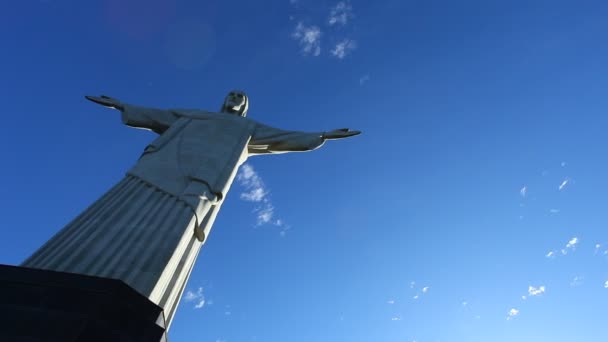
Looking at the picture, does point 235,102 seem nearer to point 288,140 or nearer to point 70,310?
point 288,140

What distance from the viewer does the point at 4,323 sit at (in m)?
4.32

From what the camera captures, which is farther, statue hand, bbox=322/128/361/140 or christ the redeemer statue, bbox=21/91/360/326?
statue hand, bbox=322/128/361/140

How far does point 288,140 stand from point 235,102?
2075 millimetres

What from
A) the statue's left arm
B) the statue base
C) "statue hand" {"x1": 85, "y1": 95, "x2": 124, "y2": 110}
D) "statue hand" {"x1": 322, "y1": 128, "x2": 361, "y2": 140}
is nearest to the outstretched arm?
"statue hand" {"x1": 85, "y1": 95, "x2": 124, "y2": 110}

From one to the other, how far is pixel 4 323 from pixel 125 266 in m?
2.10

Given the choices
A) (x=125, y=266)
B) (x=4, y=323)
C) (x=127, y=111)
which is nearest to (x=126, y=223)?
(x=125, y=266)

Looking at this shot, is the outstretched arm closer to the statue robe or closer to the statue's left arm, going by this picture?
the statue robe

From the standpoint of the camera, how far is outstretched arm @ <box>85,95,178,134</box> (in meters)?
10.6

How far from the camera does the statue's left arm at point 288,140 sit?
35.1 feet

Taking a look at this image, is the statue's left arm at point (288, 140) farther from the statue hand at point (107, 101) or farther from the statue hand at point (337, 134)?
the statue hand at point (107, 101)

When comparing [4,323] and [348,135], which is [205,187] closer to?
[348,135]

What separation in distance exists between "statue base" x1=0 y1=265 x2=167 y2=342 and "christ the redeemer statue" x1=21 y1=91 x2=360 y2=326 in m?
1.39

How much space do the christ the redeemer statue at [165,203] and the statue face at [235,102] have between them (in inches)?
8.0

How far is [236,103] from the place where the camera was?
1205 centimetres
